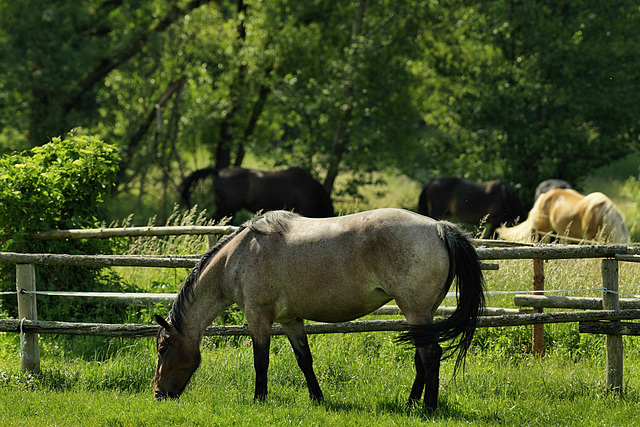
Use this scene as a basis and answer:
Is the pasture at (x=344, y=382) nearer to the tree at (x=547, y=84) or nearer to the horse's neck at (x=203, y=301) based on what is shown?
the horse's neck at (x=203, y=301)

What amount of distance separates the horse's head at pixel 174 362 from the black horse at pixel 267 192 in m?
11.1

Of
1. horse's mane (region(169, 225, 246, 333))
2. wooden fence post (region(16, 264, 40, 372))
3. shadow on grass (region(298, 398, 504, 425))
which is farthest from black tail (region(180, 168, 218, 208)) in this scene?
shadow on grass (region(298, 398, 504, 425))

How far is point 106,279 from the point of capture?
8531 mm

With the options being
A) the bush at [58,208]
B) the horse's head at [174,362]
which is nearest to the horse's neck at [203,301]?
the horse's head at [174,362]

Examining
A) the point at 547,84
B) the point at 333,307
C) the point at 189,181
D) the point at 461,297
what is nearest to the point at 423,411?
the point at 461,297

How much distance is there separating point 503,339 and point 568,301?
1049 millimetres

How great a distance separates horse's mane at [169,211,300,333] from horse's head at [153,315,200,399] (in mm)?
89

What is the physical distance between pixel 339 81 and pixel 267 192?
429 centimetres

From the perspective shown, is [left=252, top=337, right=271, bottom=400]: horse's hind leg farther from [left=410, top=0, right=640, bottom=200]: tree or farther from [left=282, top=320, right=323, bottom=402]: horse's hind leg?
[left=410, top=0, right=640, bottom=200]: tree

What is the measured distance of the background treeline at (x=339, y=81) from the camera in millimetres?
18125

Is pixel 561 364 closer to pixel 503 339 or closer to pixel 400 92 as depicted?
pixel 503 339

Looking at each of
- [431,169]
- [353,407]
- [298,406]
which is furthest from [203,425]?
[431,169]

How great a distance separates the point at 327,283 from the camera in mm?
5387

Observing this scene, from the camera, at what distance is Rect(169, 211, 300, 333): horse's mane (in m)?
5.68
